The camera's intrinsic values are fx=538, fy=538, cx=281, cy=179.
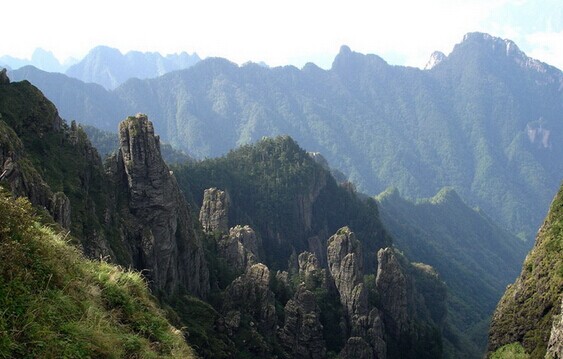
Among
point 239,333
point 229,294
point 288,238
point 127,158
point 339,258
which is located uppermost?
point 288,238

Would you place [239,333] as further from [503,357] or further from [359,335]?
[503,357]

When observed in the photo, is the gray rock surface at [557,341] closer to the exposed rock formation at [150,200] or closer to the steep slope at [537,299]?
the steep slope at [537,299]

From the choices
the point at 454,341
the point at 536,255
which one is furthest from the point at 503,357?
the point at 454,341

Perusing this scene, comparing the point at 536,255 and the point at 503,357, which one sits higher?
the point at 536,255

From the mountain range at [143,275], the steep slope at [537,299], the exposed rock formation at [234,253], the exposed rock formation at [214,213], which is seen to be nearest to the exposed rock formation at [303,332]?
the mountain range at [143,275]

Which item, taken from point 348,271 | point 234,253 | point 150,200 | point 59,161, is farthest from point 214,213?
point 59,161

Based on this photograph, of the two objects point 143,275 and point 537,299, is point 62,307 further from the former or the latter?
point 537,299
